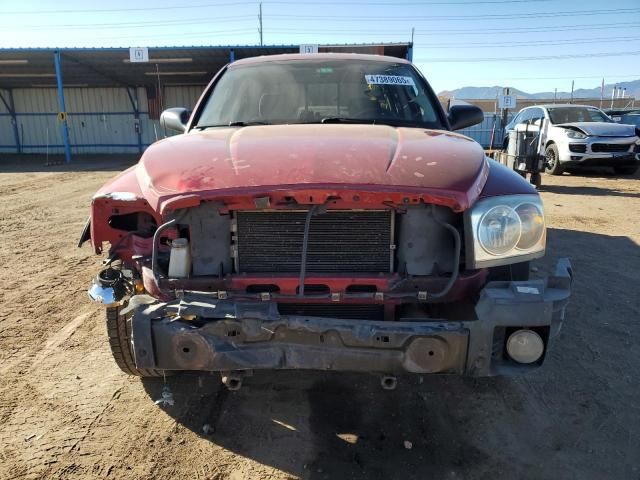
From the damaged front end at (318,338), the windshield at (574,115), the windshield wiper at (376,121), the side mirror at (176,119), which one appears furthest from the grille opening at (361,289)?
the windshield at (574,115)

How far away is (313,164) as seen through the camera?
87.1 inches

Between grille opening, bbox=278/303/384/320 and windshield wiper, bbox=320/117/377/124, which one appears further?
windshield wiper, bbox=320/117/377/124

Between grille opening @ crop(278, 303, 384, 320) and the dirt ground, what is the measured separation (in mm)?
619

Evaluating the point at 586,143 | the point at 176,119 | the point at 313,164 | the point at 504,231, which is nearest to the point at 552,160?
the point at 586,143

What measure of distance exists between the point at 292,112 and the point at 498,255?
5.94ft

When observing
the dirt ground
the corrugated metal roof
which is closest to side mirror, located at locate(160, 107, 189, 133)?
the dirt ground

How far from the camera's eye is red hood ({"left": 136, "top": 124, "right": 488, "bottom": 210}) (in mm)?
2105

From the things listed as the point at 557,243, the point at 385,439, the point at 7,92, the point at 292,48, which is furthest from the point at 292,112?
the point at 7,92

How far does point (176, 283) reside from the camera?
7.48 feet

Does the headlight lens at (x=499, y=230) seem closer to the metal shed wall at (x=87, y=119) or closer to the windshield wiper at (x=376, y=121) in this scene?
the windshield wiper at (x=376, y=121)

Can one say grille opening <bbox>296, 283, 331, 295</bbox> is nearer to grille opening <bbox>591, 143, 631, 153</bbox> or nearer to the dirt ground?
the dirt ground

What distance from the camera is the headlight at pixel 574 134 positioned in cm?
1152

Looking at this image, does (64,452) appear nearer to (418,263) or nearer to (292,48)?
(418,263)

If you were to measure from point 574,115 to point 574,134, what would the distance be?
1164 millimetres
